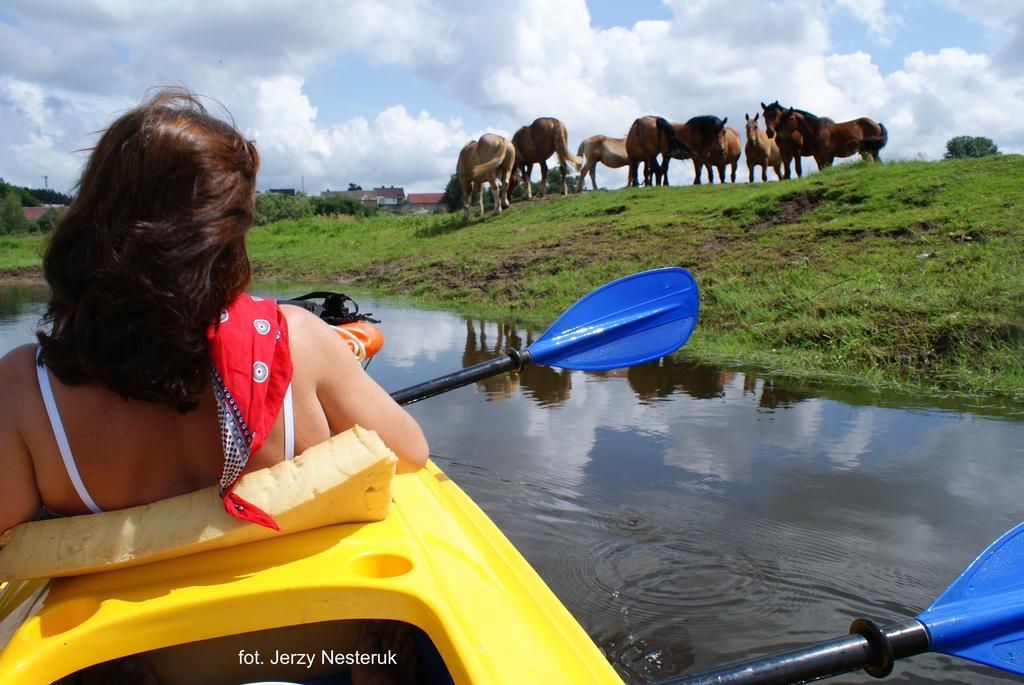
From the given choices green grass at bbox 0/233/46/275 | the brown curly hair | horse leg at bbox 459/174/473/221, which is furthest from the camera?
green grass at bbox 0/233/46/275

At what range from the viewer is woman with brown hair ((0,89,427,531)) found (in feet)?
3.82

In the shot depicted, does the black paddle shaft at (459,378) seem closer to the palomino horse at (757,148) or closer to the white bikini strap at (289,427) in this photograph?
the white bikini strap at (289,427)

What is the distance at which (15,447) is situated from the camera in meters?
1.19

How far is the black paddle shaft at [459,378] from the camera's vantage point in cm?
292

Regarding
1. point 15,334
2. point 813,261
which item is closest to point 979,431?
point 813,261

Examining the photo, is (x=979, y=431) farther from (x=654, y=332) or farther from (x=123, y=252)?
(x=123, y=252)

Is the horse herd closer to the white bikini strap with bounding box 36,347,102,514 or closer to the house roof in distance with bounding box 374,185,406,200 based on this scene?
the white bikini strap with bounding box 36,347,102,514

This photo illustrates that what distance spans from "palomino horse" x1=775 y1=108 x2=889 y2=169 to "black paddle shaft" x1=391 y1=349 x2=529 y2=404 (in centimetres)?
1149

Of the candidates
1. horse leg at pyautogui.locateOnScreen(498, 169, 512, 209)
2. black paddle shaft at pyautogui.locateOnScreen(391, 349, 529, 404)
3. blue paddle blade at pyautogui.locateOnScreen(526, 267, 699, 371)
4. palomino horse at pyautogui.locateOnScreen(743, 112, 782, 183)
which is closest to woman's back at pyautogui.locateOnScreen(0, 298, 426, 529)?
black paddle shaft at pyautogui.locateOnScreen(391, 349, 529, 404)

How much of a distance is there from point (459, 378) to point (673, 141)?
13710 mm

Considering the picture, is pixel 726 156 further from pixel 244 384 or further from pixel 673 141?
pixel 244 384

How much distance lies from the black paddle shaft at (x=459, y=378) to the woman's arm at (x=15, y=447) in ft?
5.38

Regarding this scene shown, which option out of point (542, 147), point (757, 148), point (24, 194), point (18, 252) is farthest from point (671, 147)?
point (24, 194)

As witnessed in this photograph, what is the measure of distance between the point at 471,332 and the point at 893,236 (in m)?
3.90
